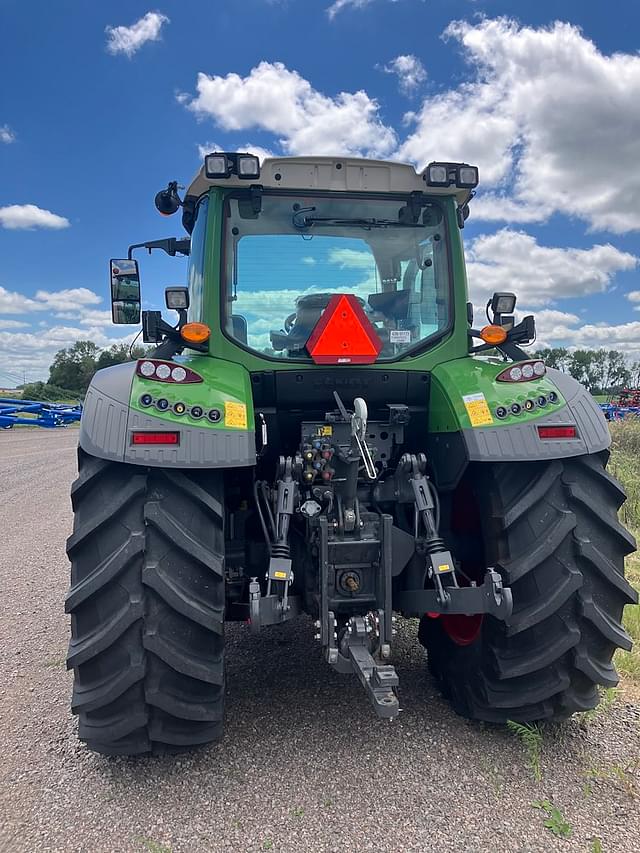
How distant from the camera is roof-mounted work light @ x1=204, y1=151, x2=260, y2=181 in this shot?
3.03 m

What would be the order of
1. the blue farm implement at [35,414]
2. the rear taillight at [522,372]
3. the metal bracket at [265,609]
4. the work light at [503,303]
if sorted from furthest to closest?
1. the blue farm implement at [35,414]
2. the work light at [503,303]
3. the rear taillight at [522,372]
4. the metal bracket at [265,609]

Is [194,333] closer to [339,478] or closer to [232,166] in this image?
[232,166]

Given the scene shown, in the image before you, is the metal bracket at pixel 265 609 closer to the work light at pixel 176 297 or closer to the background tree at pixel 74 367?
the work light at pixel 176 297

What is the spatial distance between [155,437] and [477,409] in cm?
135

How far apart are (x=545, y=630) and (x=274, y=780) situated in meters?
1.25

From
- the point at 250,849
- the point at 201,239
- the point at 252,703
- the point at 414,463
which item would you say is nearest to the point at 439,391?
the point at 414,463

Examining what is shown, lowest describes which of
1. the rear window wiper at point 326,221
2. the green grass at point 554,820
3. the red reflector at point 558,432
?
the green grass at point 554,820

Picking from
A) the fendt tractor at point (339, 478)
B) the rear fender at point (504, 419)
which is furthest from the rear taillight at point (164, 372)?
the rear fender at point (504, 419)

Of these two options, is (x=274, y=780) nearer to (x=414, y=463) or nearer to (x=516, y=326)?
(x=414, y=463)

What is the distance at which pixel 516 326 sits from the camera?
11.5 feet

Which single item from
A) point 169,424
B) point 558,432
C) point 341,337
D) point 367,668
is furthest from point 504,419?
point 169,424

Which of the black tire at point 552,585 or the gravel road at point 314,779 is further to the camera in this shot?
the black tire at point 552,585

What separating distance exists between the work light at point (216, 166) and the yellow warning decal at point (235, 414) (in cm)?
111

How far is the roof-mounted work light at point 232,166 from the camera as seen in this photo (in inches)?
119
